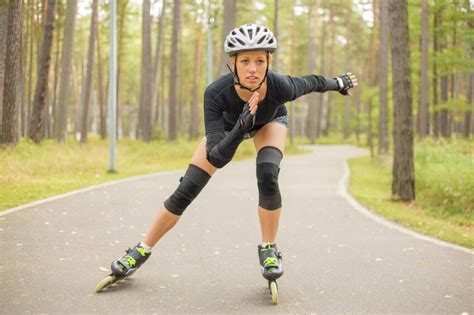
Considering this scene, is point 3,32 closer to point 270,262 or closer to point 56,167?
point 270,262

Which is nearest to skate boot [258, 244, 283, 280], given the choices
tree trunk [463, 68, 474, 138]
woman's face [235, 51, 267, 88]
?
woman's face [235, 51, 267, 88]

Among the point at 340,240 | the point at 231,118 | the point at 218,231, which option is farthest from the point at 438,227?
the point at 231,118

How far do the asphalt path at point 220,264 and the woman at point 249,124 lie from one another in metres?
0.37

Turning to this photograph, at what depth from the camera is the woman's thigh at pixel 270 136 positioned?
17.0 feet

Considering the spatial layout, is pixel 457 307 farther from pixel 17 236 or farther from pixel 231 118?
pixel 17 236

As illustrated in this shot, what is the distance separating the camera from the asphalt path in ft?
15.7

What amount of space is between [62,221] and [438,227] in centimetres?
521

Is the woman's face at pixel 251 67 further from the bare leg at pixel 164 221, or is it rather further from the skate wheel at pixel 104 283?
the skate wheel at pixel 104 283

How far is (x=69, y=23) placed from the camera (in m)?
27.2

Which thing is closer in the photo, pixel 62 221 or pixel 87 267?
pixel 87 267

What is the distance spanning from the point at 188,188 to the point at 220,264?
1431mm

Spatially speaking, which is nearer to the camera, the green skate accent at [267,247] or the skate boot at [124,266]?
the skate boot at [124,266]

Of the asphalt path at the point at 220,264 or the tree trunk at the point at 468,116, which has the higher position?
the tree trunk at the point at 468,116

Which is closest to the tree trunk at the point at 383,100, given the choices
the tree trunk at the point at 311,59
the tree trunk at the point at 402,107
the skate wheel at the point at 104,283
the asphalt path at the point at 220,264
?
the tree trunk at the point at 402,107
